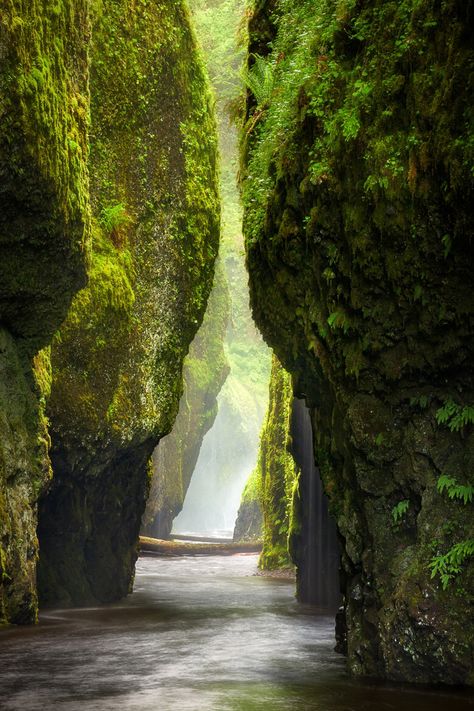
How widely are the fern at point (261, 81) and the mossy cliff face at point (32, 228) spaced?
96.1 inches

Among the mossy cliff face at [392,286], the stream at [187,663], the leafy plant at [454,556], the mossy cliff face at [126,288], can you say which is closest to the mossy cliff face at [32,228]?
the stream at [187,663]

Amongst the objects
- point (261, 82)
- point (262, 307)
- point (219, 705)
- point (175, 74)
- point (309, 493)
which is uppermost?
point (175, 74)

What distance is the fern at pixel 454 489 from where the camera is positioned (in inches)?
342

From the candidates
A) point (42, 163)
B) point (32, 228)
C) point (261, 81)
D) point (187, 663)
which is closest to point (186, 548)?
Result: point (187, 663)

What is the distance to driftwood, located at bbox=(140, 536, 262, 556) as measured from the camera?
99.0 feet

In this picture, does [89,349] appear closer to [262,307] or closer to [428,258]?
[262,307]

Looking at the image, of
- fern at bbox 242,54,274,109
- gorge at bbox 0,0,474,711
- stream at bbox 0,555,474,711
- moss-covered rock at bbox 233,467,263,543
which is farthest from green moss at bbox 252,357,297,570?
fern at bbox 242,54,274,109

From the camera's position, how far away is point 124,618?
15.0m

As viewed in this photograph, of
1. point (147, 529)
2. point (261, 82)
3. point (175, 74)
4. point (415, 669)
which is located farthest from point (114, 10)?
point (147, 529)

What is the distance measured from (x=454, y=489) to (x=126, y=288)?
915 centimetres

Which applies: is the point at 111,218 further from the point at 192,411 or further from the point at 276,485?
the point at 192,411

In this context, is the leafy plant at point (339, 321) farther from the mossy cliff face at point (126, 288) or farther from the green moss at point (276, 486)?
the green moss at point (276, 486)

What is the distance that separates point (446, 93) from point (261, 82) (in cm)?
419

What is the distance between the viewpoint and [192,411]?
4119 centimetres
